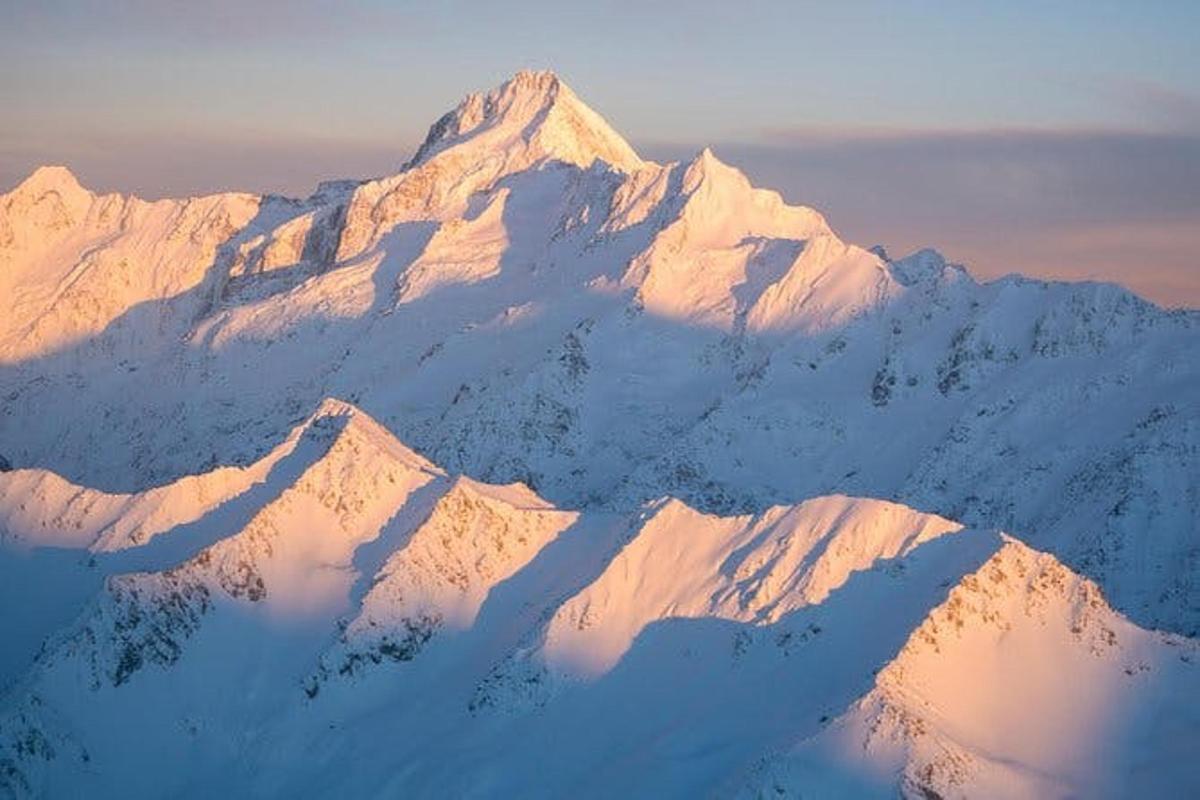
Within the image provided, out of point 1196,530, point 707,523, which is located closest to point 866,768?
point 707,523

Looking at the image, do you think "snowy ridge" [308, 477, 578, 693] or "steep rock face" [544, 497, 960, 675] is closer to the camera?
"steep rock face" [544, 497, 960, 675]

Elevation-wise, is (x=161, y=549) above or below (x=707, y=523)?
below

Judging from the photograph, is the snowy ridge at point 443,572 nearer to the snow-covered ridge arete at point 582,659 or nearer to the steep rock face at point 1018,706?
the snow-covered ridge arete at point 582,659

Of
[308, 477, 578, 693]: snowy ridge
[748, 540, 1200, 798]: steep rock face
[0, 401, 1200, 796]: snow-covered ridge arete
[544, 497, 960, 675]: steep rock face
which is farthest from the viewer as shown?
[308, 477, 578, 693]: snowy ridge

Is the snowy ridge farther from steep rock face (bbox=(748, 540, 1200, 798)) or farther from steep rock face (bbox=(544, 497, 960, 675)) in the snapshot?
steep rock face (bbox=(748, 540, 1200, 798))

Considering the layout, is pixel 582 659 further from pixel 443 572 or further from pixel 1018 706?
pixel 1018 706

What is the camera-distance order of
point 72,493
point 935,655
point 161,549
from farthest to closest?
point 72,493 → point 161,549 → point 935,655

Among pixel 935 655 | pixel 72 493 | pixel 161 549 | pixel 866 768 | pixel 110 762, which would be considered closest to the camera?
pixel 866 768

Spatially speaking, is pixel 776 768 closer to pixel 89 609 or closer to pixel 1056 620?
pixel 1056 620

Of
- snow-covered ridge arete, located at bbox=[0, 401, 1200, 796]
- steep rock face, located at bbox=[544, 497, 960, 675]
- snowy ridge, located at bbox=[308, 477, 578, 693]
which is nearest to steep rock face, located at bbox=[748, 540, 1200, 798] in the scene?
snow-covered ridge arete, located at bbox=[0, 401, 1200, 796]
